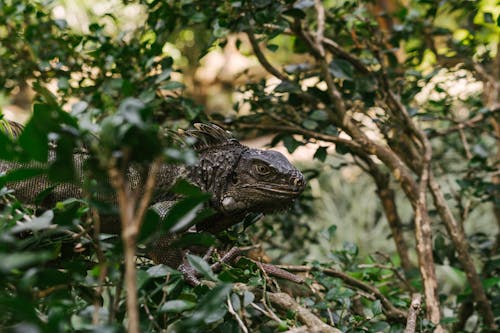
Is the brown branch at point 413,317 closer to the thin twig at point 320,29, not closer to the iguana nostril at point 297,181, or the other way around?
the iguana nostril at point 297,181

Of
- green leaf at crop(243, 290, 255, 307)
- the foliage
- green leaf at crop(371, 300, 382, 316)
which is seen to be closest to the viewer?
green leaf at crop(243, 290, 255, 307)

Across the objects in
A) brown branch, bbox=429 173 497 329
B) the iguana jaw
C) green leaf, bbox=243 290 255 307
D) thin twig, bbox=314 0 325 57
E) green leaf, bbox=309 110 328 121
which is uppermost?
thin twig, bbox=314 0 325 57

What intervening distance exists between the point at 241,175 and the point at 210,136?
13cm

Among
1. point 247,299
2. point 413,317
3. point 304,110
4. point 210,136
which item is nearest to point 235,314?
point 247,299

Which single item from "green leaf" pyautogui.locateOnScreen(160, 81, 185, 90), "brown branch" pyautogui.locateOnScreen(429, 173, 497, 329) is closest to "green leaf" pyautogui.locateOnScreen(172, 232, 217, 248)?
"green leaf" pyautogui.locateOnScreen(160, 81, 185, 90)

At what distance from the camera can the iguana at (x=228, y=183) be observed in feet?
→ 4.48

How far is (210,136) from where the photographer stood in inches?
57.9

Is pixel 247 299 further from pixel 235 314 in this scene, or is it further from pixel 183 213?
pixel 183 213

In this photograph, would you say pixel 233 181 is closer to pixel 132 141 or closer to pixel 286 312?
pixel 286 312

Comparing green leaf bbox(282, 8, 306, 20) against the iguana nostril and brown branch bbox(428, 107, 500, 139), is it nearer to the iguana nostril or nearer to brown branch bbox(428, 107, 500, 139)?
the iguana nostril

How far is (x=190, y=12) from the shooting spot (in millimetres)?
1781

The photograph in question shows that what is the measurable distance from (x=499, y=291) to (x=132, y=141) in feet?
5.62

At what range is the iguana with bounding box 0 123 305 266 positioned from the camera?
1.36 metres

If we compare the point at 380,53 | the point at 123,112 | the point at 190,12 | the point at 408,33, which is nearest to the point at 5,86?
the point at 190,12
